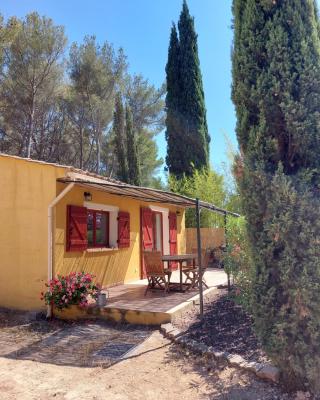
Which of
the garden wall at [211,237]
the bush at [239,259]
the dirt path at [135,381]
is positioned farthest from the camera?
the garden wall at [211,237]

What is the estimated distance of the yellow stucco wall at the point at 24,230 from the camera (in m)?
6.93

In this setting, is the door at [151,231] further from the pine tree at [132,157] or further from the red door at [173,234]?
the pine tree at [132,157]

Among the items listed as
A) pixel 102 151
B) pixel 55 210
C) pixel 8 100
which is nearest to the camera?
pixel 55 210

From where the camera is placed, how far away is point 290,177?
3.29 meters

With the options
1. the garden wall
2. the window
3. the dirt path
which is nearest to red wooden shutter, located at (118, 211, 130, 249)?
the window

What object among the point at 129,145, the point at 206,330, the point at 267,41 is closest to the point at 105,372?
the point at 206,330

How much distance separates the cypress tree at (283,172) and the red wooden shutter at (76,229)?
4.51 metres

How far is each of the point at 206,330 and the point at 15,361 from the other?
265 cm

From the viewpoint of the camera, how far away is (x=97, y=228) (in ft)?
28.8

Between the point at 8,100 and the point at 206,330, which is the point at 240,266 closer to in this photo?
the point at 206,330

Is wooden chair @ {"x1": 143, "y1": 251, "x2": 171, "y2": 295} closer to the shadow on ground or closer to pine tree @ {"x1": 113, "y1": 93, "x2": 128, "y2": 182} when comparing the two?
the shadow on ground

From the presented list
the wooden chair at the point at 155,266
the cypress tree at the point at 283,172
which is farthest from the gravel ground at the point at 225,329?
the wooden chair at the point at 155,266

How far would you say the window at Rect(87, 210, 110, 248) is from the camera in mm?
8414

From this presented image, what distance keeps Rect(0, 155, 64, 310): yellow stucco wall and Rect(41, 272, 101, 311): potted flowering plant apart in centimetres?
47
